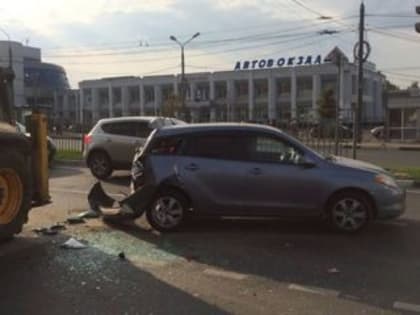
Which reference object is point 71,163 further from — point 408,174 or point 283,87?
point 283,87

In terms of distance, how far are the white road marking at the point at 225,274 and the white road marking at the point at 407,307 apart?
5.50 ft

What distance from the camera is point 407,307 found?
6.04 meters

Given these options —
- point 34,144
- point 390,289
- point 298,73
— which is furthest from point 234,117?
point 298,73

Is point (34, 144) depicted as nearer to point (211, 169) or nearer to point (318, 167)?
point (211, 169)

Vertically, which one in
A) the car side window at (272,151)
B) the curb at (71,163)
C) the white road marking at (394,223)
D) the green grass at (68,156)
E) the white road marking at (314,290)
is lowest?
the white road marking at (314,290)

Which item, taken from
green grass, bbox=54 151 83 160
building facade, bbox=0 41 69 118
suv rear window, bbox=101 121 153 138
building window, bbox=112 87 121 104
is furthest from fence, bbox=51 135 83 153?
building window, bbox=112 87 121 104

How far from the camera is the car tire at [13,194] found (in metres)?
7.86

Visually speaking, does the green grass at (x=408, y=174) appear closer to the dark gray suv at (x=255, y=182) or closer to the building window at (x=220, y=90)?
the dark gray suv at (x=255, y=182)

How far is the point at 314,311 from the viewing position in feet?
19.4

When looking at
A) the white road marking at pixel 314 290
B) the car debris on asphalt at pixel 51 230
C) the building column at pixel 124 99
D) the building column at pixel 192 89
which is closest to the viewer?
the white road marking at pixel 314 290

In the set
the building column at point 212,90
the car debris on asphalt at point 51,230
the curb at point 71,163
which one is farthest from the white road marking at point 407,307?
the building column at point 212,90

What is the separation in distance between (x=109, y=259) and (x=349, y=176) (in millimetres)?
3638

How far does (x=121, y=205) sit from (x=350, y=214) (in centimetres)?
340

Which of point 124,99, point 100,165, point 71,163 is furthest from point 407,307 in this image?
point 124,99
